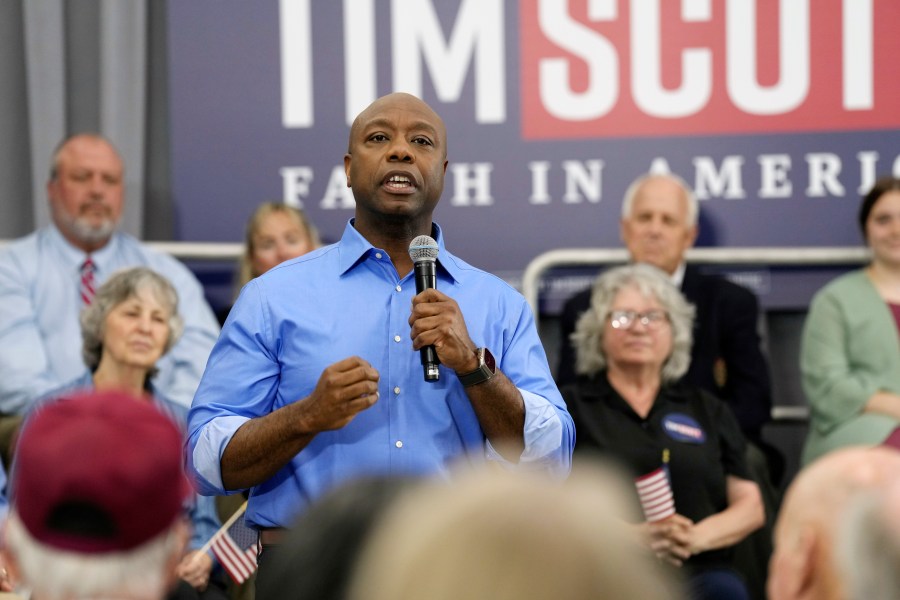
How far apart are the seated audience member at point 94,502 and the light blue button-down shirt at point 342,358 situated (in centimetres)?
107

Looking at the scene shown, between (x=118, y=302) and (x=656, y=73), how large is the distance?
7.56 feet

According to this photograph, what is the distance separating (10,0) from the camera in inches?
218

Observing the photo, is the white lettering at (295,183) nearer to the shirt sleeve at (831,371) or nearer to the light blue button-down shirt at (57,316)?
the light blue button-down shirt at (57,316)

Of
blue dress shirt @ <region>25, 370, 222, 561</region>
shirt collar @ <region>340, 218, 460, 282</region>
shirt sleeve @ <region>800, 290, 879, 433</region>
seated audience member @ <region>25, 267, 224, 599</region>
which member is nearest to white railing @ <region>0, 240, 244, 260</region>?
seated audience member @ <region>25, 267, 224, 599</region>

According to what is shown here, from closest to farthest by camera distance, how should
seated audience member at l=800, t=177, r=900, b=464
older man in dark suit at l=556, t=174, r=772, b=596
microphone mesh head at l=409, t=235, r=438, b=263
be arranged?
microphone mesh head at l=409, t=235, r=438, b=263 → seated audience member at l=800, t=177, r=900, b=464 → older man in dark suit at l=556, t=174, r=772, b=596

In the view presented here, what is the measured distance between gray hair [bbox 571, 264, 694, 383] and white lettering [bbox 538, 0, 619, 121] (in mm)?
1107

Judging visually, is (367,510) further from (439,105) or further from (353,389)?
(439,105)

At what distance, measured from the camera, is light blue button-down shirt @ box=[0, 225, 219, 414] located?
4461 mm

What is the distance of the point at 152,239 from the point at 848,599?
4.50 metres

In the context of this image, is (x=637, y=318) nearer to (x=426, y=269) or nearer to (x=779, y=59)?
(x=779, y=59)

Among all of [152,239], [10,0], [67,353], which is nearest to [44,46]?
[10,0]

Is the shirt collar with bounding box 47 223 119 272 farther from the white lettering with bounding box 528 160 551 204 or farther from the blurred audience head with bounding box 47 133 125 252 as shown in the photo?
the white lettering with bounding box 528 160 551 204

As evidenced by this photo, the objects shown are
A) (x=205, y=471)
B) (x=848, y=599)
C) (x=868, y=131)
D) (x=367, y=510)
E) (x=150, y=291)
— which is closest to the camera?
(x=367, y=510)

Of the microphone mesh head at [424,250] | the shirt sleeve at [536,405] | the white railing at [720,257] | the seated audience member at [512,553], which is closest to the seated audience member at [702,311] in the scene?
the white railing at [720,257]
